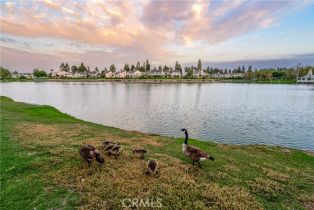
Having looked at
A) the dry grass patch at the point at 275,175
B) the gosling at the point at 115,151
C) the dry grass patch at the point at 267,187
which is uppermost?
the gosling at the point at 115,151

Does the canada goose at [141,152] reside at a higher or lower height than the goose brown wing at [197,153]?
lower

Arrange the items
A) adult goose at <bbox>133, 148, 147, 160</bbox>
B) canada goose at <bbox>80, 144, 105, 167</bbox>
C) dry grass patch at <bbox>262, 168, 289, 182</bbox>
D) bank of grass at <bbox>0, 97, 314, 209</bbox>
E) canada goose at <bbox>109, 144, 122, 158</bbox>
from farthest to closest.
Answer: adult goose at <bbox>133, 148, 147, 160</bbox> → canada goose at <bbox>109, 144, 122, 158</bbox> → dry grass patch at <bbox>262, 168, 289, 182</bbox> → canada goose at <bbox>80, 144, 105, 167</bbox> → bank of grass at <bbox>0, 97, 314, 209</bbox>

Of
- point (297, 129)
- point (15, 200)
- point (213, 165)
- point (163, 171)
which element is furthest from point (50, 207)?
point (297, 129)

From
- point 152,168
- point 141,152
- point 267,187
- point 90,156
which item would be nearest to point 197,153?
point 152,168

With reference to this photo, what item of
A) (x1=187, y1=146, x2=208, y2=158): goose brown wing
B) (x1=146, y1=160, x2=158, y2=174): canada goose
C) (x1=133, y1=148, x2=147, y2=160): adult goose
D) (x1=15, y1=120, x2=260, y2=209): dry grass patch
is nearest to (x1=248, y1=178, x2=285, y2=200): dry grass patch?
(x1=15, y1=120, x2=260, y2=209): dry grass patch

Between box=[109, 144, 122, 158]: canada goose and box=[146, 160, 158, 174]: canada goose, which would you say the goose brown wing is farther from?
box=[109, 144, 122, 158]: canada goose

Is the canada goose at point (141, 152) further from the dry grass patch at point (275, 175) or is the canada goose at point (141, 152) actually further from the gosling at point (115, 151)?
the dry grass patch at point (275, 175)

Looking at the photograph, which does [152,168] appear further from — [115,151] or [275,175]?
[275,175]

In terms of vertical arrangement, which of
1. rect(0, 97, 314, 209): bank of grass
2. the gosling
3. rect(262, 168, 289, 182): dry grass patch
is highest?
the gosling

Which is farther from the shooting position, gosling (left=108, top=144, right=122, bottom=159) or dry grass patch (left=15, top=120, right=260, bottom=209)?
gosling (left=108, top=144, right=122, bottom=159)

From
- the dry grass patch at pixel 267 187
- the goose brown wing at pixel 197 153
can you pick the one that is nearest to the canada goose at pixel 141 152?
the goose brown wing at pixel 197 153

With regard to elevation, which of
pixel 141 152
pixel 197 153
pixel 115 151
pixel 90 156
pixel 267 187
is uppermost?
pixel 90 156

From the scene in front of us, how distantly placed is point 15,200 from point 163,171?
18.6ft

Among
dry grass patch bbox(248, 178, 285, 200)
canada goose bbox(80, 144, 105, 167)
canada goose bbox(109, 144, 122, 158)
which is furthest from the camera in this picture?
canada goose bbox(109, 144, 122, 158)
